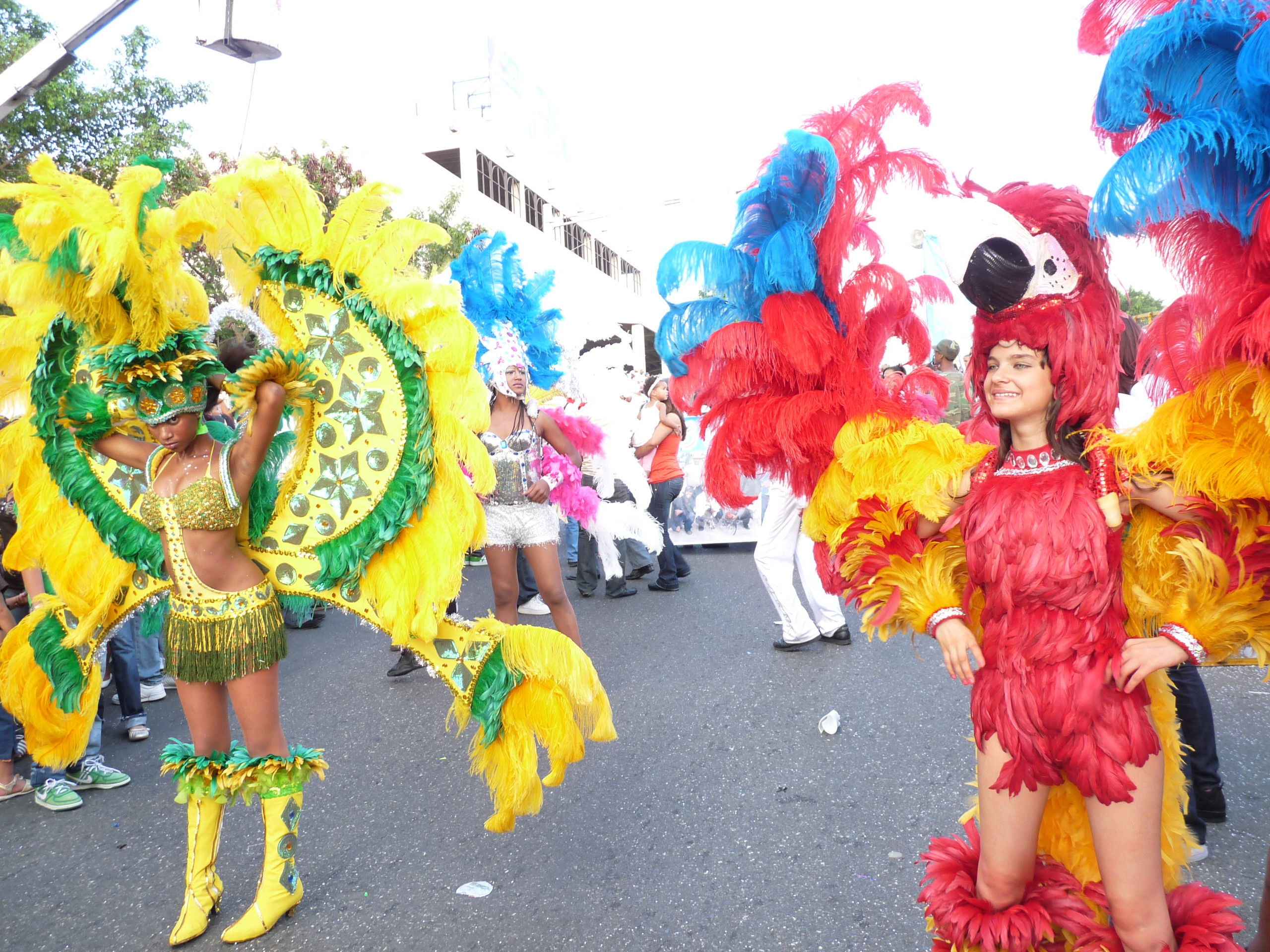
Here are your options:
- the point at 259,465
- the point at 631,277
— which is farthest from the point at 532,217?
the point at 259,465

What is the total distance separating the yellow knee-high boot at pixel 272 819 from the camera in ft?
8.48

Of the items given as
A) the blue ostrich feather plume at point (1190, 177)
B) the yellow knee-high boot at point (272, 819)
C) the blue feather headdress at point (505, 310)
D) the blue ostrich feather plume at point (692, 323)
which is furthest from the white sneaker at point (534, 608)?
the blue ostrich feather plume at point (1190, 177)

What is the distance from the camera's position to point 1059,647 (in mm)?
1723

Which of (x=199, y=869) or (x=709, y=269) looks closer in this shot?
(x=709, y=269)

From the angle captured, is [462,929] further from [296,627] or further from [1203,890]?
[296,627]

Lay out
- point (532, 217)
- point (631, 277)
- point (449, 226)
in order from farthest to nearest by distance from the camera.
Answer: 1. point (631, 277)
2. point (532, 217)
3. point (449, 226)

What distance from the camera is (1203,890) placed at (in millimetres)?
1703

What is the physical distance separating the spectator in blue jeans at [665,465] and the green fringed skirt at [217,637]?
5.13 meters

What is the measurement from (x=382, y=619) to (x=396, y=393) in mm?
717

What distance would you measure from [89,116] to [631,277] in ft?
109

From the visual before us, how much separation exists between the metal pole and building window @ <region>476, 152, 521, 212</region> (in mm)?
20764

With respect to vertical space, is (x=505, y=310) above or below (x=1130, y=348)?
above

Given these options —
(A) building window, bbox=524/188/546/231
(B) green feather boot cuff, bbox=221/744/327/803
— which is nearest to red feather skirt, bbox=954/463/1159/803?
(B) green feather boot cuff, bbox=221/744/327/803

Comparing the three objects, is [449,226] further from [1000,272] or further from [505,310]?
[1000,272]
